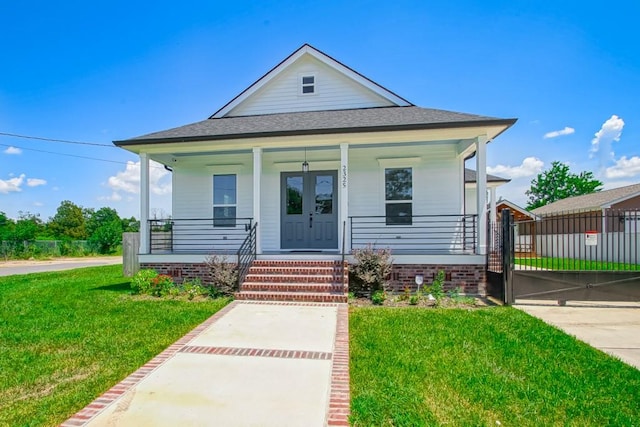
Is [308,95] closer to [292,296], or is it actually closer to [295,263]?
[295,263]

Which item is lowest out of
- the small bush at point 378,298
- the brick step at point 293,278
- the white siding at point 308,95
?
the small bush at point 378,298

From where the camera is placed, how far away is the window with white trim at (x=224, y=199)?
10875 millimetres

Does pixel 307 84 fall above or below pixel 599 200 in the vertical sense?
above

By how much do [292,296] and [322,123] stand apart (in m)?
4.73

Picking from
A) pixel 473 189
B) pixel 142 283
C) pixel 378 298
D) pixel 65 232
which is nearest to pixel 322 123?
pixel 378 298

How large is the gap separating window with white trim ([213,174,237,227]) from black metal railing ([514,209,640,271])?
8042 millimetres

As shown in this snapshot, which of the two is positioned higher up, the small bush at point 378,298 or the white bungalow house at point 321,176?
the white bungalow house at point 321,176

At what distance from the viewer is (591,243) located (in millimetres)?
7195

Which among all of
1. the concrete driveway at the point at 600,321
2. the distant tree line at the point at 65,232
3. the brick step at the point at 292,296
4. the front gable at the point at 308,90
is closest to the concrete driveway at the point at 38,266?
the distant tree line at the point at 65,232

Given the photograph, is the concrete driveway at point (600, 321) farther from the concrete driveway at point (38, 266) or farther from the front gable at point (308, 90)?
the concrete driveway at point (38, 266)

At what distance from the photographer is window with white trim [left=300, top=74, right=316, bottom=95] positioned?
11586 mm

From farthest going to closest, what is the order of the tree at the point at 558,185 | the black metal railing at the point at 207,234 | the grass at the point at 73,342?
the tree at the point at 558,185, the black metal railing at the point at 207,234, the grass at the point at 73,342

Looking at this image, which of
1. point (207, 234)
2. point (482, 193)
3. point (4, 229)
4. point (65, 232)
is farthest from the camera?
point (65, 232)

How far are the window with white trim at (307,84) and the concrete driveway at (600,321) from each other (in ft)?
29.1
